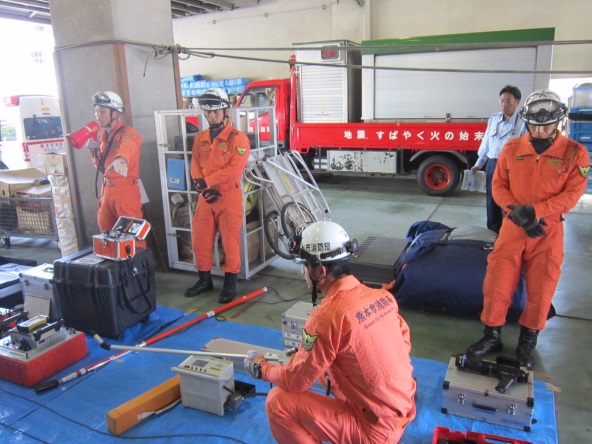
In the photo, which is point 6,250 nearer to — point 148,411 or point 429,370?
point 148,411

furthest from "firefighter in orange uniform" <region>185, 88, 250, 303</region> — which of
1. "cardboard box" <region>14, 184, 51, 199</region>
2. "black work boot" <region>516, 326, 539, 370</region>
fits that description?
"cardboard box" <region>14, 184, 51, 199</region>

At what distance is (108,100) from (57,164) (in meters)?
1.54

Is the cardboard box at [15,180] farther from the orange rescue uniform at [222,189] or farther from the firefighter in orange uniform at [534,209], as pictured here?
the firefighter in orange uniform at [534,209]

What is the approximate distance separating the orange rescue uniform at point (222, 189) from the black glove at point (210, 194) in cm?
4

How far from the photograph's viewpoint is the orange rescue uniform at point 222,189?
4395 millimetres

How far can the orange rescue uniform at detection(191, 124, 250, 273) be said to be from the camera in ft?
14.4

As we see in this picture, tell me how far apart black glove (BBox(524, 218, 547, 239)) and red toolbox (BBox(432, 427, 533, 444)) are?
4.32 feet

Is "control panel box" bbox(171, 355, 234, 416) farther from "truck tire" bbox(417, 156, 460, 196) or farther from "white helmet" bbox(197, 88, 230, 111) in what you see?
"truck tire" bbox(417, 156, 460, 196)

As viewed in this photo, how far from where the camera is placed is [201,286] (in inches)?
190

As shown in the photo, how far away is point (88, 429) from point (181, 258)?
2.77 m

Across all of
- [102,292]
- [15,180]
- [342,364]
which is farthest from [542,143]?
[15,180]

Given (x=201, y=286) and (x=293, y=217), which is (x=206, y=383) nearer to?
(x=201, y=286)

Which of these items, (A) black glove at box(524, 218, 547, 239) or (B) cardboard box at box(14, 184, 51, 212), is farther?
(B) cardboard box at box(14, 184, 51, 212)

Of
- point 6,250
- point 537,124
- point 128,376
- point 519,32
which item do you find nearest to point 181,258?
A: point 128,376
